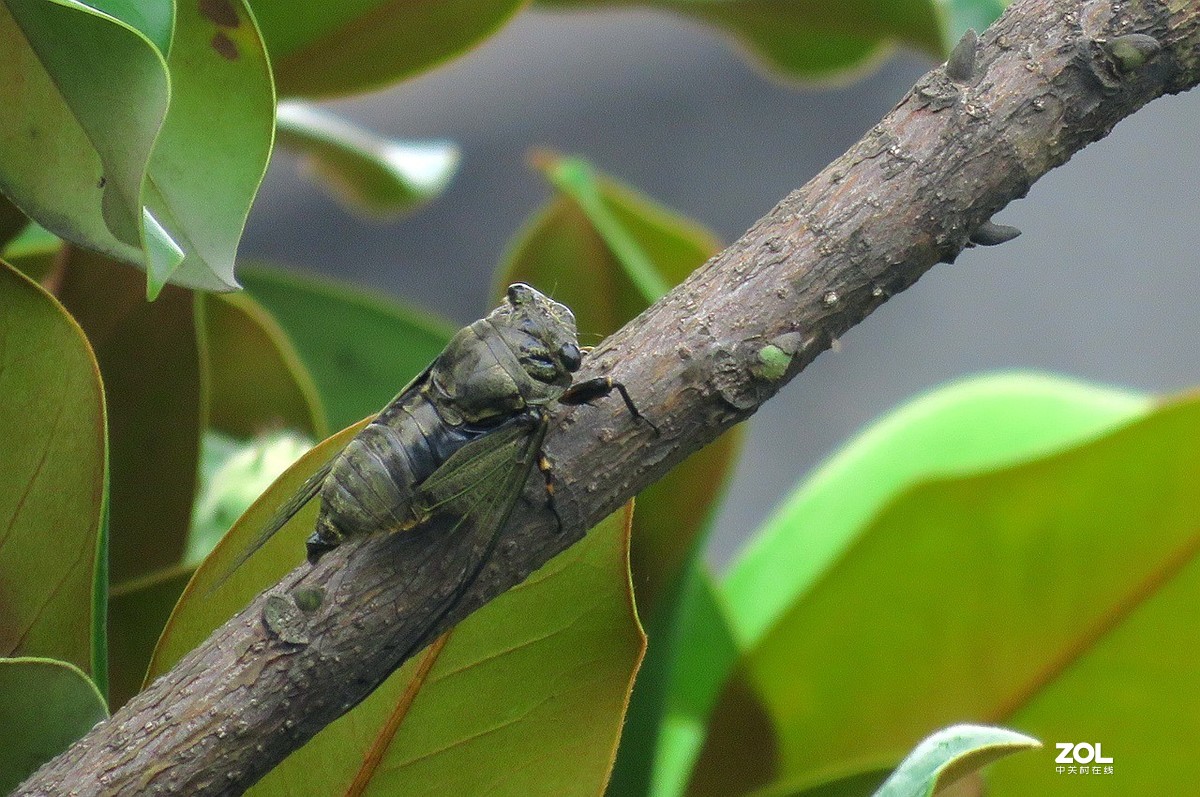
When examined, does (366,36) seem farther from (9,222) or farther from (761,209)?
(761,209)

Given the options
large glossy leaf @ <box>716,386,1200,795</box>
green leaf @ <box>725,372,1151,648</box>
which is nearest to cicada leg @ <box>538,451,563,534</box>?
large glossy leaf @ <box>716,386,1200,795</box>

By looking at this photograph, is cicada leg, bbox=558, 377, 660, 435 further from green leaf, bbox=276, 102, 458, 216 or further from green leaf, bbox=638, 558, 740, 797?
green leaf, bbox=276, 102, 458, 216

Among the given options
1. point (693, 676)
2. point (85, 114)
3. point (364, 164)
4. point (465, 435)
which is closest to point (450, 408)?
point (465, 435)

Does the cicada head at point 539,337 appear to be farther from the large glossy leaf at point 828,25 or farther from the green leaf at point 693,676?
the large glossy leaf at point 828,25

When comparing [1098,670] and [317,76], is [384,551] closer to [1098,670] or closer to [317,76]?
[317,76]

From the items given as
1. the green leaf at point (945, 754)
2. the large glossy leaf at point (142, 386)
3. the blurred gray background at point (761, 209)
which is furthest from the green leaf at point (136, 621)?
the blurred gray background at point (761, 209)

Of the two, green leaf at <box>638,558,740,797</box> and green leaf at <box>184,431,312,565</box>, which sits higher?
green leaf at <box>184,431,312,565</box>

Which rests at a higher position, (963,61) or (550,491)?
(963,61)
